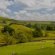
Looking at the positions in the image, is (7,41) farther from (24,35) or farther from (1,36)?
(24,35)

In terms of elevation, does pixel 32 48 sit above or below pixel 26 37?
below

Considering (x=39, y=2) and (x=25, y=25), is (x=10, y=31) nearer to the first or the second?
(x=25, y=25)

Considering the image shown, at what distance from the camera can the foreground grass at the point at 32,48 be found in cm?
331

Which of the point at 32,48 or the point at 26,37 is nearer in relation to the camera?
the point at 32,48

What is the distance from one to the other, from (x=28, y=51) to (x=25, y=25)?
59cm

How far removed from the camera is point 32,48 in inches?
134

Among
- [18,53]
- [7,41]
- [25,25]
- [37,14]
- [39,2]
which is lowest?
[18,53]

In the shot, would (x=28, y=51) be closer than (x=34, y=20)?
Yes

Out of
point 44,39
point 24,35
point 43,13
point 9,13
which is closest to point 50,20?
point 43,13

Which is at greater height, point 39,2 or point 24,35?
point 39,2

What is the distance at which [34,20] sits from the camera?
11.9ft

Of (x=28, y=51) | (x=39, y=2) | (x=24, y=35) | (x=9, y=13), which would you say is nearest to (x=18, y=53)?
(x=28, y=51)

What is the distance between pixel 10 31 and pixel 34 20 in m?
0.59

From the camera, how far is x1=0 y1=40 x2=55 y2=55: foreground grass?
331 cm
